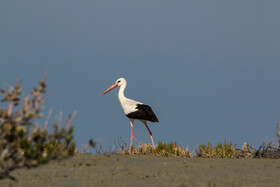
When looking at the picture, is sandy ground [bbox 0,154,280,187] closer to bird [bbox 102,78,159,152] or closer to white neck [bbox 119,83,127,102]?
bird [bbox 102,78,159,152]

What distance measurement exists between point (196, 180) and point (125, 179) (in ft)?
4.72

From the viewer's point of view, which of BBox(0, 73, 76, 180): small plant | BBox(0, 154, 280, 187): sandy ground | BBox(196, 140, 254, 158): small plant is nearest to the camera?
BBox(0, 73, 76, 180): small plant

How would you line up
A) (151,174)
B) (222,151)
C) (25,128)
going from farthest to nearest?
1. (222,151)
2. (151,174)
3. (25,128)

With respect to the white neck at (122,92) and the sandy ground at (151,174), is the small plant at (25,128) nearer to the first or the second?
the sandy ground at (151,174)

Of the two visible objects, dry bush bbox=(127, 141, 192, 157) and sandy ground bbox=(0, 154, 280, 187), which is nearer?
sandy ground bbox=(0, 154, 280, 187)

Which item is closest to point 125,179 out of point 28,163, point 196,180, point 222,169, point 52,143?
point 196,180

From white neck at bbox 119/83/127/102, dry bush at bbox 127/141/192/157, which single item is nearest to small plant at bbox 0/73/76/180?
dry bush at bbox 127/141/192/157

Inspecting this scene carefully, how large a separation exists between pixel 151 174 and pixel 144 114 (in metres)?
6.22

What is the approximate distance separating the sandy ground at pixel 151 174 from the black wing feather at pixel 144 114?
3.81 metres

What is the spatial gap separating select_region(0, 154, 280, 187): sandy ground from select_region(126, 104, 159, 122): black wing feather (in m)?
A: 3.81

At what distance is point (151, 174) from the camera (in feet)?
31.1

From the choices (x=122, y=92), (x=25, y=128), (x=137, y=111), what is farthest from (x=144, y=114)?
(x=25, y=128)

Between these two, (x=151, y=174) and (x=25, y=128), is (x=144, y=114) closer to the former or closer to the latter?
(x=151, y=174)

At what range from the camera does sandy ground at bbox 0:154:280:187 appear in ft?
28.6
